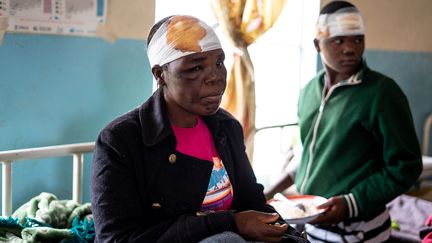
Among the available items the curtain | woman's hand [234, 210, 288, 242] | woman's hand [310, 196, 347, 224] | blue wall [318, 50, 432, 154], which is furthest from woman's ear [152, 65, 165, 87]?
blue wall [318, 50, 432, 154]

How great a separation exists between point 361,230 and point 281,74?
1.88 m

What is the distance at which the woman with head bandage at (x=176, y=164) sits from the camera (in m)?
1.10

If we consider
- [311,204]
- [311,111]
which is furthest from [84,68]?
[311,204]

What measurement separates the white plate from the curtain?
99cm

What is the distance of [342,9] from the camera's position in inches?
74.2

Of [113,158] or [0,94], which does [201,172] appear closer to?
[113,158]

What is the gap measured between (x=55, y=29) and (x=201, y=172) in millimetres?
1216

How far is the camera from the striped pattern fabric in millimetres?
1794

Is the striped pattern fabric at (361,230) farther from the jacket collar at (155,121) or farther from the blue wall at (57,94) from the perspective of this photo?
the blue wall at (57,94)

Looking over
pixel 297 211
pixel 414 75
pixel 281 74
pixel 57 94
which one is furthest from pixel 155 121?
pixel 414 75

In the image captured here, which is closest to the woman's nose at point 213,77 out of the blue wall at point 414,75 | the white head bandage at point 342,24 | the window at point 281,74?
the white head bandage at point 342,24

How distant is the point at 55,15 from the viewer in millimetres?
2068

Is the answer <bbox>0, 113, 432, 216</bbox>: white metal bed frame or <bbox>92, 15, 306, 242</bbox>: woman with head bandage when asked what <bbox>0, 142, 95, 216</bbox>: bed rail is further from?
<bbox>92, 15, 306, 242</bbox>: woman with head bandage

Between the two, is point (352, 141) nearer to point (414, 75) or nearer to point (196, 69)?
point (196, 69)
